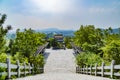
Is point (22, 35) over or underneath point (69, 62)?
over

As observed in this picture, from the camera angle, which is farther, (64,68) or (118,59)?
(64,68)

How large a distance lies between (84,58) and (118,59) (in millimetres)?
13633

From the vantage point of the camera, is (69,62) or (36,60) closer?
(36,60)

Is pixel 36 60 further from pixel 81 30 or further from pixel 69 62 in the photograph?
pixel 81 30

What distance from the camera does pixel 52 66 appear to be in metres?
50.0

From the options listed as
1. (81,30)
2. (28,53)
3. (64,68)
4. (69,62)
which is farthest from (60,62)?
(81,30)

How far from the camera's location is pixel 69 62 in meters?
54.0

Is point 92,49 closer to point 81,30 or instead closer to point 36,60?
point 36,60

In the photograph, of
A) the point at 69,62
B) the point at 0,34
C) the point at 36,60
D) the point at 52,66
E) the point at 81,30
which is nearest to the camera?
the point at 0,34

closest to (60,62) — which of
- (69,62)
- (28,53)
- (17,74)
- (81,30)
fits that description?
(69,62)

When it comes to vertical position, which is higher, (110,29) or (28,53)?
(110,29)

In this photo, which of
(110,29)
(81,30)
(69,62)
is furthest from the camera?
(81,30)

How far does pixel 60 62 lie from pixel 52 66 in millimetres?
4411

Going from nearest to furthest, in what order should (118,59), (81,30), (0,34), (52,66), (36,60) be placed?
(0,34), (118,59), (36,60), (52,66), (81,30)
